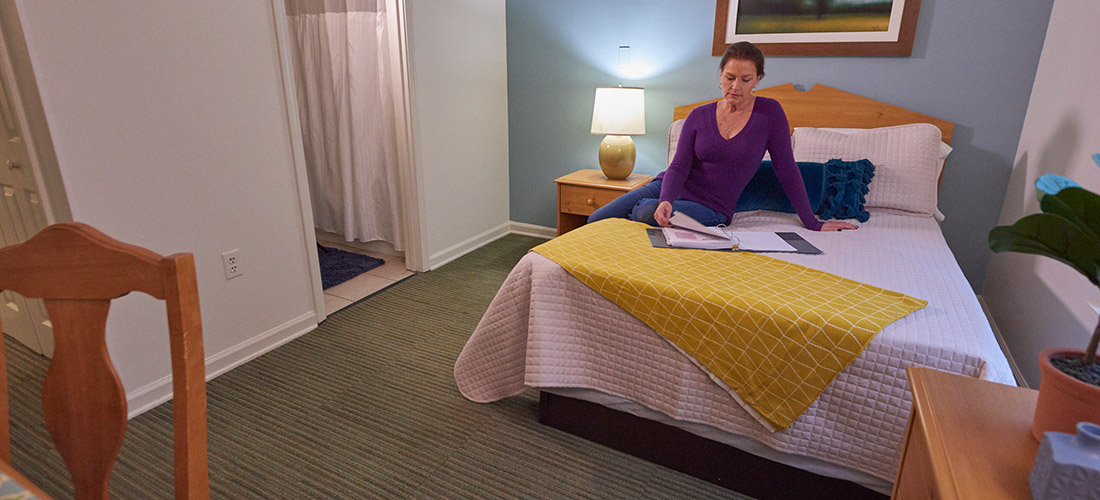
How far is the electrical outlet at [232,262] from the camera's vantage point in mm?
2148

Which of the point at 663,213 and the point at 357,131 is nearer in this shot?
the point at 663,213

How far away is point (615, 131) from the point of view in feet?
10.4

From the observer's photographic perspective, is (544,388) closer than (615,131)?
Yes

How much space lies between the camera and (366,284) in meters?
3.12

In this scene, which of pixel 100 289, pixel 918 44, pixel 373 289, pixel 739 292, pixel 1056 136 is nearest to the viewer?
pixel 100 289

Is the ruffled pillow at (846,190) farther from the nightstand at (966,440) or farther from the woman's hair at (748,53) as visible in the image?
the nightstand at (966,440)

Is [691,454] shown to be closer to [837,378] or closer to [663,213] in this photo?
[837,378]

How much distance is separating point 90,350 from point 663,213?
1.86m

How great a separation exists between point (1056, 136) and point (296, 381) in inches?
126

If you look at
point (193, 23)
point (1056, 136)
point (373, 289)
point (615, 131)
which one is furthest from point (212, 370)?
point (1056, 136)

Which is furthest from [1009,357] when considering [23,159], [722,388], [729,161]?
[23,159]

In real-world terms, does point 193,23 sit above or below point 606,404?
above

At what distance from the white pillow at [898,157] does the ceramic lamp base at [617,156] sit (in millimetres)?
971

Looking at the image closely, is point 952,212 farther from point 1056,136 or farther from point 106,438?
point 106,438
